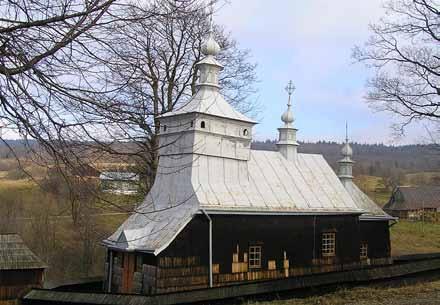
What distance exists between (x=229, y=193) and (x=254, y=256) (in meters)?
2.32

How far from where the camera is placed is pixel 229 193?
18391 millimetres

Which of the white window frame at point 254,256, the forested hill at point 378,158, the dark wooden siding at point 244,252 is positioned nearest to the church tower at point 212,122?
the dark wooden siding at point 244,252

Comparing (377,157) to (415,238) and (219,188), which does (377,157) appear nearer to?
(415,238)

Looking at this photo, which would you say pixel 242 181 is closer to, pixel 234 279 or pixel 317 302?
pixel 234 279

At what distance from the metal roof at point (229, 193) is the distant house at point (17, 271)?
98.9 inches

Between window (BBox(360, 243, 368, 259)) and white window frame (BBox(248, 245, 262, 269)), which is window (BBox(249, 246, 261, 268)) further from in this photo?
window (BBox(360, 243, 368, 259))

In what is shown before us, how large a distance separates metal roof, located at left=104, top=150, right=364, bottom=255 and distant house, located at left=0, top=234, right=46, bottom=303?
251 centimetres

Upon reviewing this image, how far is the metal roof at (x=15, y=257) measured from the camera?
17.4 metres

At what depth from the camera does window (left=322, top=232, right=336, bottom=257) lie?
20.7 meters

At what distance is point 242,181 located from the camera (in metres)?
19.5

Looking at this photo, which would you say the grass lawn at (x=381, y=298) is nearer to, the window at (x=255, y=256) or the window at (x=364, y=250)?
the window at (x=255, y=256)

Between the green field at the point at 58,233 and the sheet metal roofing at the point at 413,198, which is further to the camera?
the sheet metal roofing at the point at 413,198

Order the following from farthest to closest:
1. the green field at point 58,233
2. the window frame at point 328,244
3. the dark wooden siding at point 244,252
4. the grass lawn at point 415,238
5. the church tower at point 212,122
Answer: the grass lawn at point 415,238
the green field at point 58,233
the window frame at point 328,244
the church tower at point 212,122
the dark wooden siding at point 244,252

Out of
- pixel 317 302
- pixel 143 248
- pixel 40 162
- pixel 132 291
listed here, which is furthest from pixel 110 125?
pixel 132 291
